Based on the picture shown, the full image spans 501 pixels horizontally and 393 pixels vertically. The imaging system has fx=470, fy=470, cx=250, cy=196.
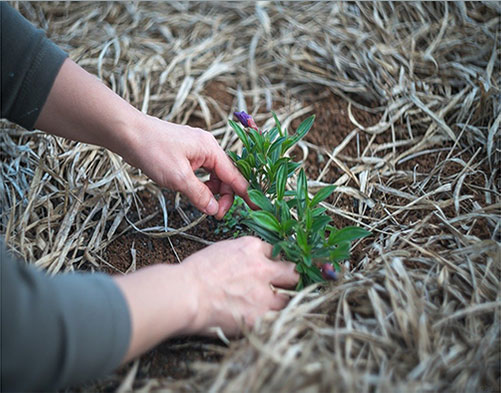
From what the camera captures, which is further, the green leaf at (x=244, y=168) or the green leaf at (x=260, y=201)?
the green leaf at (x=244, y=168)

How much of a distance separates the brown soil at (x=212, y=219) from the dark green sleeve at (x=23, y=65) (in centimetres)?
60

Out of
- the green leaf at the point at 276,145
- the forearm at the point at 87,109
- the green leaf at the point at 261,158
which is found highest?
the forearm at the point at 87,109

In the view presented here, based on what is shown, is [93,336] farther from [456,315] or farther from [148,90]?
[148,90]

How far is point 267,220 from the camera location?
4.59 feet

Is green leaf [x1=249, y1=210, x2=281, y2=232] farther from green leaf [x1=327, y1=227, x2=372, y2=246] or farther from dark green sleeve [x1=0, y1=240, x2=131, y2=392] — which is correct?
dark green sleeve [x1=0, y1=240, x2=131, y2=392]

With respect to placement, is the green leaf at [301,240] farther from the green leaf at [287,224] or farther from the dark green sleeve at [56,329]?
the dark green sleeve at [56,329]

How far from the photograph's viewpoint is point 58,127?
1.59 m

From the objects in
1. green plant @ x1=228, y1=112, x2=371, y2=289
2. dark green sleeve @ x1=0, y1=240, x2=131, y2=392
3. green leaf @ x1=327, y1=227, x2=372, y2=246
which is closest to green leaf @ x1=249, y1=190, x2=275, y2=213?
green plant @ x1=228, y1=112, x2=371, y2=289

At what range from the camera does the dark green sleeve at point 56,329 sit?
951 mm

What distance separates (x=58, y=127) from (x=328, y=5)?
1831 mm

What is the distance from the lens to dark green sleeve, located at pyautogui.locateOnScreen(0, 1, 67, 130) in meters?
1.47

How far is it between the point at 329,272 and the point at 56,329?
28.2 inches

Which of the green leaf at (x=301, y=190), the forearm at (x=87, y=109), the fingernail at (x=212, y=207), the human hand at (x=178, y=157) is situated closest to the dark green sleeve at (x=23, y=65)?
the forearm at (x=87, y=109)

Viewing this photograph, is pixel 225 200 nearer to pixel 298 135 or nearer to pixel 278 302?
pixel 298 135
